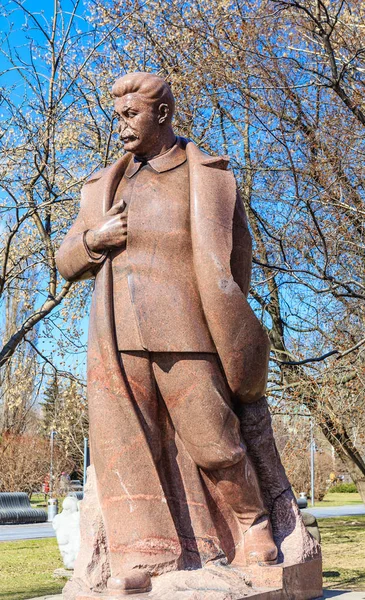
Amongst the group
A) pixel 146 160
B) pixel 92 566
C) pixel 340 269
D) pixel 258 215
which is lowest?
pixel 92 566

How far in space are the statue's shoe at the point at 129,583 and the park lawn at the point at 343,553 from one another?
5.12 m

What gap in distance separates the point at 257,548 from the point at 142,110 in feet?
7.94

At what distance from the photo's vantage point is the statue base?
376cm

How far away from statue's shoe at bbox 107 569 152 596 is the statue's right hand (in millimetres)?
1659

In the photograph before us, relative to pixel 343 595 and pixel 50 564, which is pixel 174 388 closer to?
pixel 343 595

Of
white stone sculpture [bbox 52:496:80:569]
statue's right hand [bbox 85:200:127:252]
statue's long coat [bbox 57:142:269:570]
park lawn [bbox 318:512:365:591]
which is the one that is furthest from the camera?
white stone sculpture [bbox 52:496:80:569]

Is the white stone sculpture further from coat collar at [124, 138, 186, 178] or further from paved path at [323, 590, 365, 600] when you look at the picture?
coat collar at [124, 138, 186, 178]

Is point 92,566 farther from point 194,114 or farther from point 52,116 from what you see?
point 194,114

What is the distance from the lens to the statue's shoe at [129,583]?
3818 millimetres

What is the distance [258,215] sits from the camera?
12.6 m

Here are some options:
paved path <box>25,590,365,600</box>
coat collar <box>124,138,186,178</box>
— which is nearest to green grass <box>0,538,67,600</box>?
paved path <box>25,590,365,600</box>

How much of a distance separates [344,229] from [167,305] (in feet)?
24.4

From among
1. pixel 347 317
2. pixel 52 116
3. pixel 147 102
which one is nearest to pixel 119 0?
pixel 52 116

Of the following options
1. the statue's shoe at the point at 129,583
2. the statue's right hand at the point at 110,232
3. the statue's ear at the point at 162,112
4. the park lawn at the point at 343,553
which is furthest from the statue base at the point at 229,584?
the park lawn at the point at 343,553
